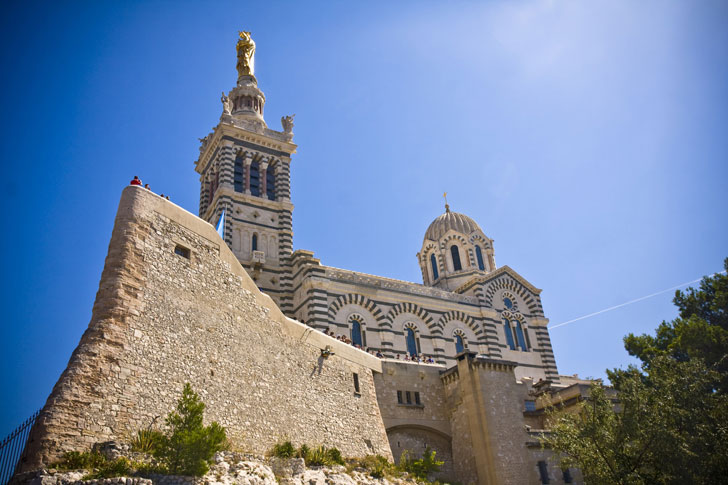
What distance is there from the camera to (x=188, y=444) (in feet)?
35.7

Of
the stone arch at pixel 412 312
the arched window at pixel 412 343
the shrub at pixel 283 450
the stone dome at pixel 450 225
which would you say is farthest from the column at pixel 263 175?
the shrub at pixel 283 450

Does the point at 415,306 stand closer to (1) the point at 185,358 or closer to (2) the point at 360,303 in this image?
(2) the point at 360,303

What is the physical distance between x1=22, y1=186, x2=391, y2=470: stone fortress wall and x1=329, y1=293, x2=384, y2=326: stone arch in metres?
9.92

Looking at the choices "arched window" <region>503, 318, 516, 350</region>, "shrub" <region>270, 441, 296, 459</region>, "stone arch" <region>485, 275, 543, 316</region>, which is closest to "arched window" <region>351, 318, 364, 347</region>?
"arched window" <region>503, 318, 516, 350</region>

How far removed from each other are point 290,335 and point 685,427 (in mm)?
12075

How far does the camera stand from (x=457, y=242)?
39.4 meters

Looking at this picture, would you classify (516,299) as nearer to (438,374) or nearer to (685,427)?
(438,374)

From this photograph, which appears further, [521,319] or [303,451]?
[521,319]

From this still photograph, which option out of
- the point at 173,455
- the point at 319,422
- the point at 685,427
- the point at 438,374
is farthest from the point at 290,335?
the point at 685,427

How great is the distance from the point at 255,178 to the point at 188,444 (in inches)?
956

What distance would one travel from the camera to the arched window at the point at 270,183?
33.5m

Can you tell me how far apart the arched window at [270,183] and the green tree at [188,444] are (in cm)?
2278

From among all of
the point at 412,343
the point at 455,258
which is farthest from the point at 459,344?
the point at 455,258

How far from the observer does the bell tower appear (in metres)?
30.2
